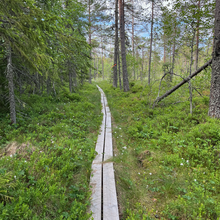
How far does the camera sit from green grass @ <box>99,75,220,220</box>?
2914mm

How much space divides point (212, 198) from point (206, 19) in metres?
8.15

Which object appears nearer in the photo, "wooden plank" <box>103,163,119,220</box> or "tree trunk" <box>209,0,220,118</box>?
"wooden plank" <box>103,163,119,220</box>

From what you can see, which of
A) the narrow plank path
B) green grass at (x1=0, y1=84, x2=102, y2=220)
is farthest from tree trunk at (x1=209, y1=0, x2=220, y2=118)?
green grass at (x1=0, y1=84, x2=102, y2=220)

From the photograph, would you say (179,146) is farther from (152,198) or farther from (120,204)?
(120,204)

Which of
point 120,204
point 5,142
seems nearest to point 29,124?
point 5,142

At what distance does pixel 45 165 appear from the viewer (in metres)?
3.63

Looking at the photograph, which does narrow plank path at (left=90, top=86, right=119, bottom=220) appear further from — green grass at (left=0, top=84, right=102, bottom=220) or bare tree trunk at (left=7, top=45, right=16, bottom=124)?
bare tree trunk at (left=7, top=45, right=16, bottom=124)

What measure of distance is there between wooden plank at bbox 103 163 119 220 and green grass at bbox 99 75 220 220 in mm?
222

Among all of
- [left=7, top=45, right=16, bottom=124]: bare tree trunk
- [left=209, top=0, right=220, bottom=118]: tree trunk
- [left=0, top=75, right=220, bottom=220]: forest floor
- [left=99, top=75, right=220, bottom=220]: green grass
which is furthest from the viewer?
[left=209, top=0, right=220, bottom=118]: tree trunk

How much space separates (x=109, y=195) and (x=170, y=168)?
2167mm

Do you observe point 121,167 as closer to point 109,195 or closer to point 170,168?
point 109,195

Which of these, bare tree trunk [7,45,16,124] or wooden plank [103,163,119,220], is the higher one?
bare tree trunk [7,45,16,124]

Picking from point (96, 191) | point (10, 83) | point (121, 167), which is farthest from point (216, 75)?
point (10, 83)

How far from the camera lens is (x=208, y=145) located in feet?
15.1
